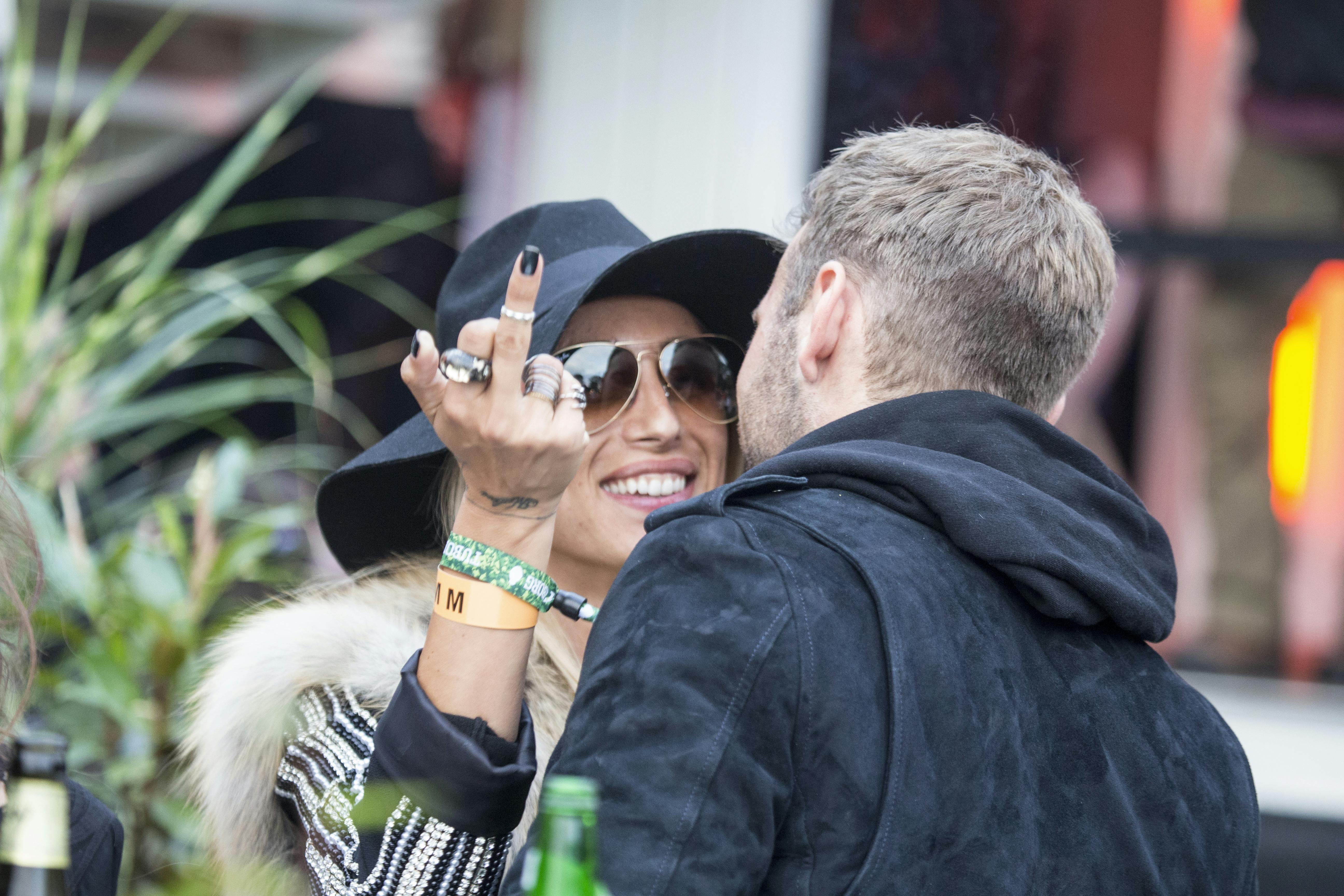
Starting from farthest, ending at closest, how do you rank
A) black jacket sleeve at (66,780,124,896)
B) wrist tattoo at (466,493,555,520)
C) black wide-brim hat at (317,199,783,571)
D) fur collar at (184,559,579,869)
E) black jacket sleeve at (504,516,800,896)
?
black wide-brim hat at (317,199,783,571) → fur collar at (184,559,579,869) → black jacket sleeve at (66,780,124,896) → wrist tattoo at (466,493,555,520) → black jacket sleeve at (504,516,800,896)

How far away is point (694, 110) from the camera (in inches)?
163

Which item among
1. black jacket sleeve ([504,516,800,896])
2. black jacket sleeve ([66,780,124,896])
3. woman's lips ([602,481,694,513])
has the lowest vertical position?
black jacket sleeve ([66,780,124,896])

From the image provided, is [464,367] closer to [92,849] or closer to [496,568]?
[496,568]

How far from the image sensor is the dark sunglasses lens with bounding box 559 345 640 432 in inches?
76.1

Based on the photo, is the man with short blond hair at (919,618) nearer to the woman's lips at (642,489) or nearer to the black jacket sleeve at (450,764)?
the black jacket sleeve at (450,764)

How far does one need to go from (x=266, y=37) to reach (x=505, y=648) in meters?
3.74

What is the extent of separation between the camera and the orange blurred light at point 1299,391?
13.4 ft

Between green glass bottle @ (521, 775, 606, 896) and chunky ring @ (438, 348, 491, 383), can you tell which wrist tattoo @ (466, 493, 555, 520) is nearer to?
chunky ring @ (438, 348, 491, 383)

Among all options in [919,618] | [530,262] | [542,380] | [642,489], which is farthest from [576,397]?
[642,489]

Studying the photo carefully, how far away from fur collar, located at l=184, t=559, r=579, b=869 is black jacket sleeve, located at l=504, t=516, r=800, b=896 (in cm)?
55

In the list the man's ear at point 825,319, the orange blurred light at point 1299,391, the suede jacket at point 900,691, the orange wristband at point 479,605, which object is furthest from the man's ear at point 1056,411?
the orange blurred light at point 1299,391

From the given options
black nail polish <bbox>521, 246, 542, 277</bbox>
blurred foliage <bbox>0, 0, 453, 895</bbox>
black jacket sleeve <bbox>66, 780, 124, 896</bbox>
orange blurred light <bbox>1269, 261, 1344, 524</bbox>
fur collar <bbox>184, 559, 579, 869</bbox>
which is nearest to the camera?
black nail polish <bbox>521, 246, 542, 277</bbox>

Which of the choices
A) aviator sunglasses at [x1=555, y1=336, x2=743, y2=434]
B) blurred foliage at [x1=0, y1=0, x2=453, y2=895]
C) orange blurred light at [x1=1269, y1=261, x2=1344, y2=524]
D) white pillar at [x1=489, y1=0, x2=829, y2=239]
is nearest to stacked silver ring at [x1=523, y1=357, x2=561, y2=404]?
aviator sunglasses at [x1=555, y1=336, x2=743, y2=434]

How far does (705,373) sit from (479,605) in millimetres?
895
